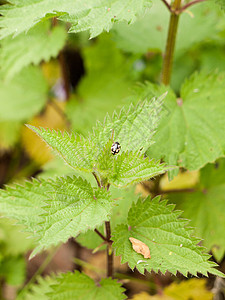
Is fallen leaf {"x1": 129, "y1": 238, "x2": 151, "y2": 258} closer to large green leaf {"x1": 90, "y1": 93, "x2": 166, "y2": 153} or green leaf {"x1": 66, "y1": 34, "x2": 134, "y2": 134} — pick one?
large green leaf {"x1": 90, "y1": 93, "x2": 166, "y2": 153}

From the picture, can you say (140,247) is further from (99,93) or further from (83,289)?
(99,93)

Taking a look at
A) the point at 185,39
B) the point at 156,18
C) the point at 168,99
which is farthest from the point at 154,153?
the point at 156,18

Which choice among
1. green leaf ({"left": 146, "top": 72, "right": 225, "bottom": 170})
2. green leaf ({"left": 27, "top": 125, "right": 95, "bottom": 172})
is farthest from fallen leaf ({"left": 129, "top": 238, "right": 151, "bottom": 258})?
green leaf ({"left": 146, "top": 72, "right": 225, "bottom": 170})

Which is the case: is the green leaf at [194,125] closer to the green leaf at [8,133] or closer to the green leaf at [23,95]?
the green leaf at [23,95]

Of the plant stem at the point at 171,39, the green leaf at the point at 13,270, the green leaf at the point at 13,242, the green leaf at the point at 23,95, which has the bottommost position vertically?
the green leaf at the point at 13,270

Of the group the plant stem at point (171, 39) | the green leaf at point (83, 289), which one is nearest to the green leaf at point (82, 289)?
the green leaf at point (83, 289)

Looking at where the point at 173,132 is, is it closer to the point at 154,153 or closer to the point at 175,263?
the point at 154,153

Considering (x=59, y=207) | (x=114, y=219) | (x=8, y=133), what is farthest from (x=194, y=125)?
(x=8, y=133)
